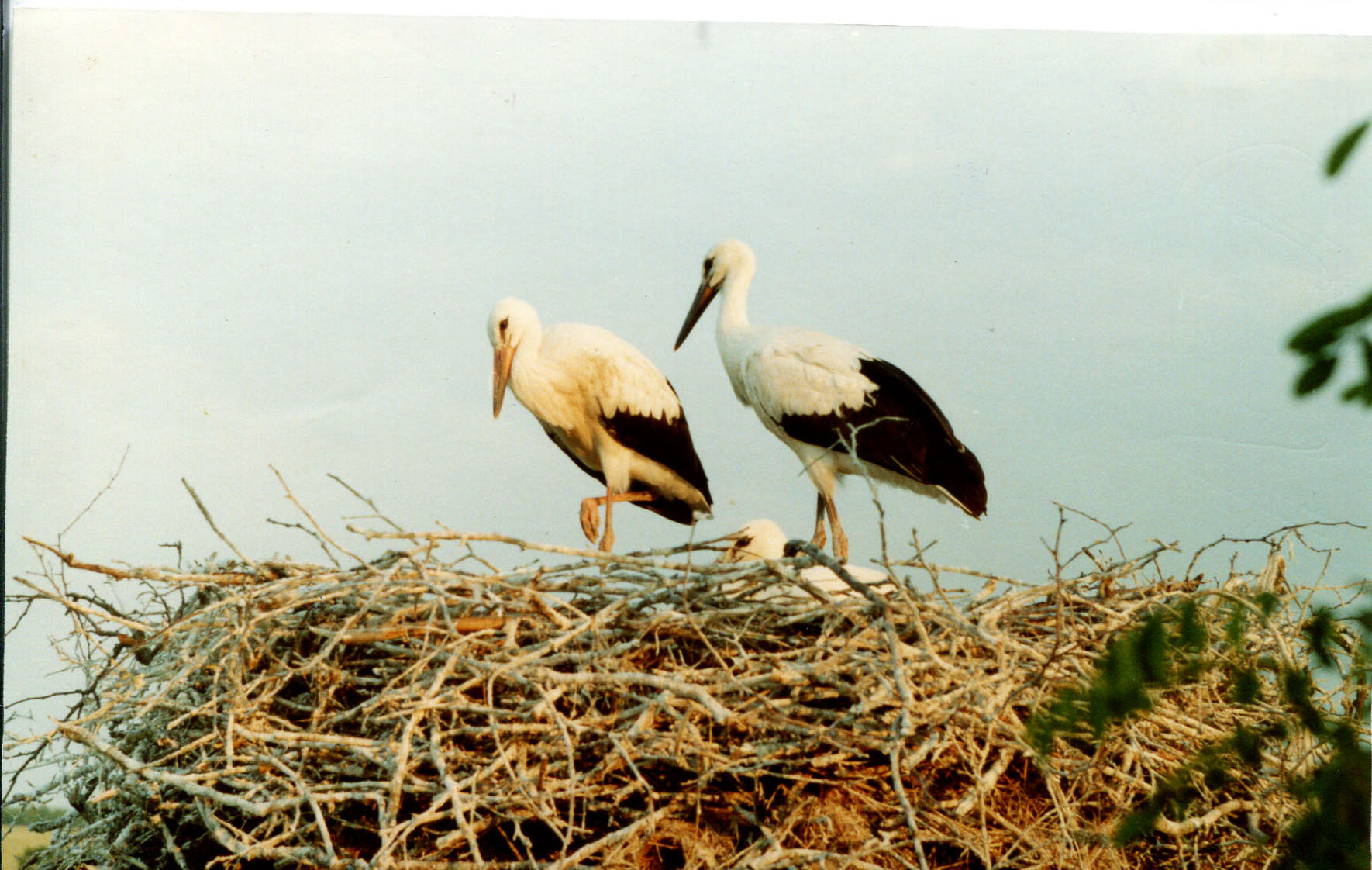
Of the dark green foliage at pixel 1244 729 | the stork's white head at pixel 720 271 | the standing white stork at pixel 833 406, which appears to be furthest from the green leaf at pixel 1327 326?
the stork's white head at pixel 720 271

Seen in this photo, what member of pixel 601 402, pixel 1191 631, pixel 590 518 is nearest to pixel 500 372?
pixel 601 402

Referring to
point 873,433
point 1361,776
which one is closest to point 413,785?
point 1361,776

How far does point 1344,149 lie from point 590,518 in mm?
3282

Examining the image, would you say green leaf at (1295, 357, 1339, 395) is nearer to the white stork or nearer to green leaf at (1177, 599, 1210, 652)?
green leaf at (1177, 599, 1210, 652)

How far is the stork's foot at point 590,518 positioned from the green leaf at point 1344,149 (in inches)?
128

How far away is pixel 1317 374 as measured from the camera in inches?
28.4

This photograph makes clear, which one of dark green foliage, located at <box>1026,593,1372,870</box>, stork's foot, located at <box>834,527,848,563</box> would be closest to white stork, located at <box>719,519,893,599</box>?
stork's foot, located at <box>834,527,848,563</box>

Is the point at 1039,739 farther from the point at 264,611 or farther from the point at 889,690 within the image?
the point at 264,611

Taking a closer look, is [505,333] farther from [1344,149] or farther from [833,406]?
[1344,149]

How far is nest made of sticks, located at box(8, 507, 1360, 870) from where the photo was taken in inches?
82.7

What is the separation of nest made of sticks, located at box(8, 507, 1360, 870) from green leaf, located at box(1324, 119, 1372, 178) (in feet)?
4.47

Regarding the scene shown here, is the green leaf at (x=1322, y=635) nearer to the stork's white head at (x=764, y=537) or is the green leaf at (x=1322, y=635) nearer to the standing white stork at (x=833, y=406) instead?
the stork's white head at (x=764, y=537)

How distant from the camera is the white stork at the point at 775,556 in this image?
100.0 inches

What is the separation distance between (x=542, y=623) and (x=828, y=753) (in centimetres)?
59
